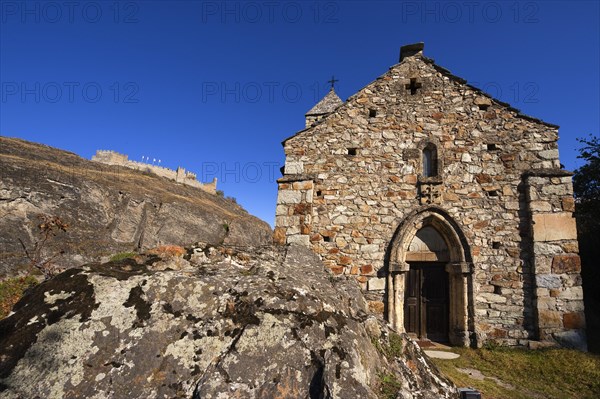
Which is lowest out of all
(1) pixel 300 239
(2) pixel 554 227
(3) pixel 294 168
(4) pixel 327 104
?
(1) pixel 300 239

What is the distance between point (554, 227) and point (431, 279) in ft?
9.86

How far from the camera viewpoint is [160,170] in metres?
43.4

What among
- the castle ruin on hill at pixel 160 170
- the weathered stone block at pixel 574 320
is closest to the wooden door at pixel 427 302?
the weathered stone block at pixel 574 320

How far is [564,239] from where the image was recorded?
7.39 metres

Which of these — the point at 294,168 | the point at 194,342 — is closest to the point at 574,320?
the point at 294,168

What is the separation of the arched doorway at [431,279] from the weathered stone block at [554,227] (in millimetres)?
1642

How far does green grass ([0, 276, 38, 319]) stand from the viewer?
9.63m

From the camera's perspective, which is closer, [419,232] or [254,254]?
[254,254]

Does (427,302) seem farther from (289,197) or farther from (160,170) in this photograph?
(160,170)

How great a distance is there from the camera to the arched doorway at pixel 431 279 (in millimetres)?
7664

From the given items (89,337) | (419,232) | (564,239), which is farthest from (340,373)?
(564,239)

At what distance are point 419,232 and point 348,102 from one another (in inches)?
161

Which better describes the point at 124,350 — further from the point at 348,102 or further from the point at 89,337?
the point at 348,102

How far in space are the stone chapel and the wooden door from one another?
0.08ft
